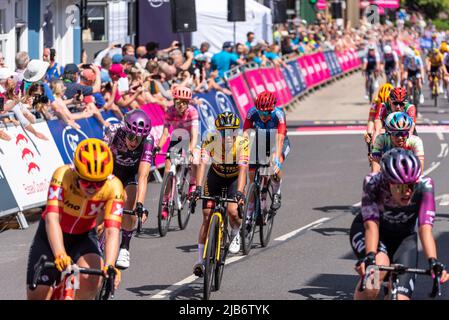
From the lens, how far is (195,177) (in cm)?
1509

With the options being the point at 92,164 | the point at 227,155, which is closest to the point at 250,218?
the point at 227,155

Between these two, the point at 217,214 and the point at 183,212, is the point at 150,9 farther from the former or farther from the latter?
the point at 217,214

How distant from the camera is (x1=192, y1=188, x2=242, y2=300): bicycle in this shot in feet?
34.7

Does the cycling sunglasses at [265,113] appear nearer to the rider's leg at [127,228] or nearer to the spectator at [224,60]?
the rider's leg at [127,228]

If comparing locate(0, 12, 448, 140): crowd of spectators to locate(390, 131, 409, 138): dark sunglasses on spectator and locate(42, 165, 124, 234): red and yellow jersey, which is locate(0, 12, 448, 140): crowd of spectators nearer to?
locate(390, 131, 409, 138): dark sunglasses on spectator

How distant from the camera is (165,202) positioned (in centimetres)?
1492

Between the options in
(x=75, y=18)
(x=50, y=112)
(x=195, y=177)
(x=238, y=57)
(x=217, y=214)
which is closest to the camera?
(x=217, y=214)

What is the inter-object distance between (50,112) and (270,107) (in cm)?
421

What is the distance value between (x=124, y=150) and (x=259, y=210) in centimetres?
234

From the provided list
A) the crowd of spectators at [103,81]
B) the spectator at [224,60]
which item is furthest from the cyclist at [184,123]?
the spectator at [224,60]

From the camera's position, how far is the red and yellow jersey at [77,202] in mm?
8359

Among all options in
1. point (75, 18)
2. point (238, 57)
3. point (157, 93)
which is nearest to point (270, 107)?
point (157, 93)

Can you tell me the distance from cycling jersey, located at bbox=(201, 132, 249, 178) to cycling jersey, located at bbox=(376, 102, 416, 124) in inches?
101

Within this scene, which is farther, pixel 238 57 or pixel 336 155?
pixel 238 57
